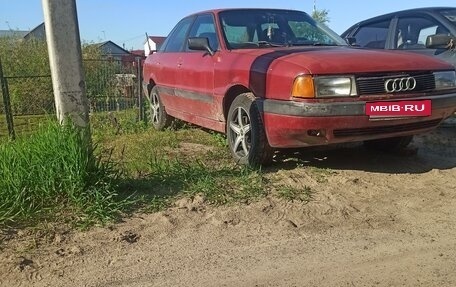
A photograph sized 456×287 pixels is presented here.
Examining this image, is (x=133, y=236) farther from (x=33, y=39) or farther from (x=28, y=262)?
(x=33, y=39)

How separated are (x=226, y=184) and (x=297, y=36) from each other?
7.11ft

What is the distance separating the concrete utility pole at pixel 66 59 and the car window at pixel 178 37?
107 inches

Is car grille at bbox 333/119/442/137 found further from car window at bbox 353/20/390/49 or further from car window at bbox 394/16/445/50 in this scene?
car window at bbox 353/20/390/49

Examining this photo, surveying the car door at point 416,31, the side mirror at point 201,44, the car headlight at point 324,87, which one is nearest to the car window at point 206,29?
the side mirror at point 201,44

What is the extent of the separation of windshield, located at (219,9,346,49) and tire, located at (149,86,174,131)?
2181mm

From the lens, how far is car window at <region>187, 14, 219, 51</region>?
5684 millimetres

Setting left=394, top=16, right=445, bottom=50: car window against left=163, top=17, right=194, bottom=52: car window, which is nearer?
left=163, top=17, right=194, bottom=52: car window

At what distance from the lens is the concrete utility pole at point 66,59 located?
4.00m

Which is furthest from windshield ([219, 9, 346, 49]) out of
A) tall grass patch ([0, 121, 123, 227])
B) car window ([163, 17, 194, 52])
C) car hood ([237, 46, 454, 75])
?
tall grass patch ([0, 121, 123, 227])

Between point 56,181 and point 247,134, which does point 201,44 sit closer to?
point 247,134

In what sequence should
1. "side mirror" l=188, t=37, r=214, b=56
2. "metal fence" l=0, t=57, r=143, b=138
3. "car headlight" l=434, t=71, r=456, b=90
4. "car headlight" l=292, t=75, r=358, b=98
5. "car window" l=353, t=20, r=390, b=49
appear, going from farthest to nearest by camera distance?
1. "metal fence" l=0, t=57, r=143, b=138
2. "car window" l=353, t=20, r=390, b=49
3. "side mirror" l=188, t=37, r=214, b=56
4. "car headlight" l=434, t=71, r=456, b=90
5. "car headlight" l=292, t=75, r=358, b=98

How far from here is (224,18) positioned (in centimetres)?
573

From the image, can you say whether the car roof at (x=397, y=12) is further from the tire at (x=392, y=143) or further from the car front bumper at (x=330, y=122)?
Result: the car front bumper at (x=330, y=122)

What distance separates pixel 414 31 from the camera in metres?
7.31
